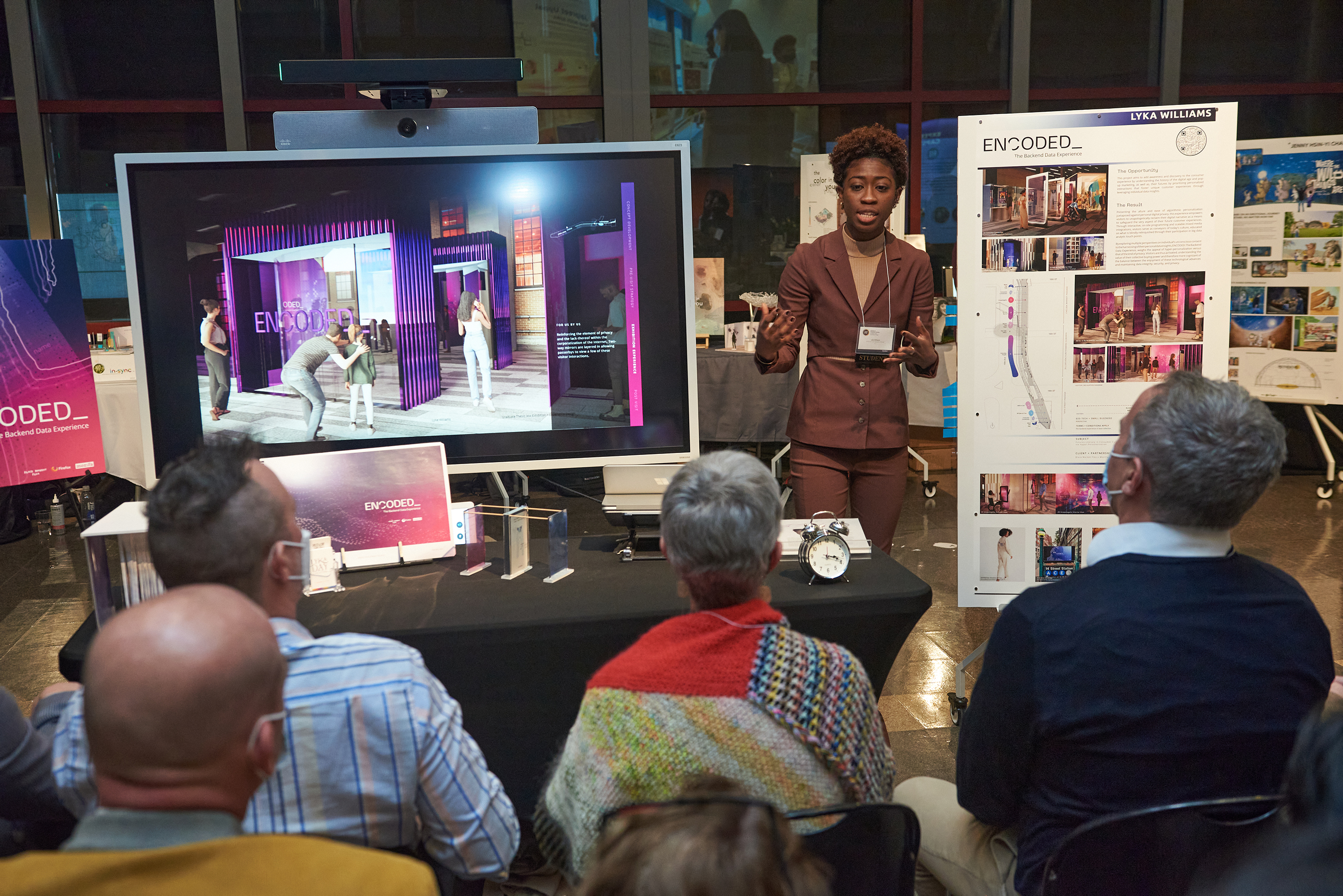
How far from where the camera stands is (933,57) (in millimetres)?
6992

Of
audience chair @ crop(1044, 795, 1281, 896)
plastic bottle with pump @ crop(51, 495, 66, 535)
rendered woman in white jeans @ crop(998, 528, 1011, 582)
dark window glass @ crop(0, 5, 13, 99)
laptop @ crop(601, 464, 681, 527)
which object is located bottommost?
plastic bottle with pump @ crop(51, 495, 66, 535)

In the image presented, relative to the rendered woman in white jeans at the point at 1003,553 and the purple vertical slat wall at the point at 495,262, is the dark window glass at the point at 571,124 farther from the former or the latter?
the rendered woman in white jeans at the point at 1003,553

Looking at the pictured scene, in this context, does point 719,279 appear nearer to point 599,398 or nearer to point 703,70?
point 703,70

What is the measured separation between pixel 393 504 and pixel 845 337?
1.45m

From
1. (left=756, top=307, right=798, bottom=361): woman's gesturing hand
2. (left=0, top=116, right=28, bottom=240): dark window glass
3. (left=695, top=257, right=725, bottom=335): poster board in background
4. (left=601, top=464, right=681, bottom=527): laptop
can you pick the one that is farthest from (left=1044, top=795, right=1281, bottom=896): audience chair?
(left=0, top=116, right=28, bottom=240): dark window glass

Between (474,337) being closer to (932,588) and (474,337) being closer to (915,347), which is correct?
(915,347)

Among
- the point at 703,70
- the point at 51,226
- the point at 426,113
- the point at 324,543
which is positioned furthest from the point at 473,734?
the point at 51,226

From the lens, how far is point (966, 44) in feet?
22.9

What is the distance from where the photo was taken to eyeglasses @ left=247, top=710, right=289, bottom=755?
3.05ft

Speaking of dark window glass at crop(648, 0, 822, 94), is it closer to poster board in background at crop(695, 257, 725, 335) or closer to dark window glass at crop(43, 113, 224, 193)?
poster board in background at crop(695, 257, 725, 335)

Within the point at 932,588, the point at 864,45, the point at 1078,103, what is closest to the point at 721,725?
the point at 932,588

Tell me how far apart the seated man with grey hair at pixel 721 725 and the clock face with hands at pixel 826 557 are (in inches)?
33.5

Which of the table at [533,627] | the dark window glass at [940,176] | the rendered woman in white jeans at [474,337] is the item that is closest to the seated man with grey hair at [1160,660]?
the table at [533,627]

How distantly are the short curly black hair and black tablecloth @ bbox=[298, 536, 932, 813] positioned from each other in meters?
1.32
